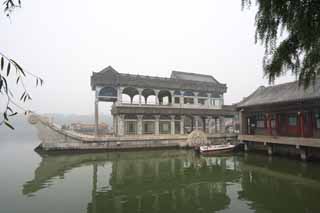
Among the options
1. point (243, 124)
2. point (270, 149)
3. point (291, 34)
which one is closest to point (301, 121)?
point (270, 149)

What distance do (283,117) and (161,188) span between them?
14.5 meters

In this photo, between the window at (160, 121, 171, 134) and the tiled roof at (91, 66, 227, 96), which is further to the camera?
the window at (160, 121, 171, 134)

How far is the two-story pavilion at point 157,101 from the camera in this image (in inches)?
1076

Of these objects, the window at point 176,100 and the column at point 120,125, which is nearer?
the column at point 120,125

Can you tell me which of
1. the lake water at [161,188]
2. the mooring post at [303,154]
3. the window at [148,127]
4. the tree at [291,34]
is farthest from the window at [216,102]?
the tree at [291,34]

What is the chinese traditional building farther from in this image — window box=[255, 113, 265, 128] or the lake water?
the lake water

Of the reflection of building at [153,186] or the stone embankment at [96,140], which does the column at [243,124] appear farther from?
the reflection of building at [153,186]

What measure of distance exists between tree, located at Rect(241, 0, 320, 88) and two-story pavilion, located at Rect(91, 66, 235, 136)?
22485mm

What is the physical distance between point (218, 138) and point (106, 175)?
18737 millimetres

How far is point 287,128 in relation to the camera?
1934 centimetres

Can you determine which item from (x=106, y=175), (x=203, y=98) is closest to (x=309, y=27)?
(x=106, y=175)

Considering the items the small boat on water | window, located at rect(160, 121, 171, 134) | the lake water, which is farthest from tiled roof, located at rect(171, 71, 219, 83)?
the lake water

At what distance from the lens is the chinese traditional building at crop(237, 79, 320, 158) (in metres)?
16.6

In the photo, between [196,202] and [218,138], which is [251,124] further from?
[196,202]
